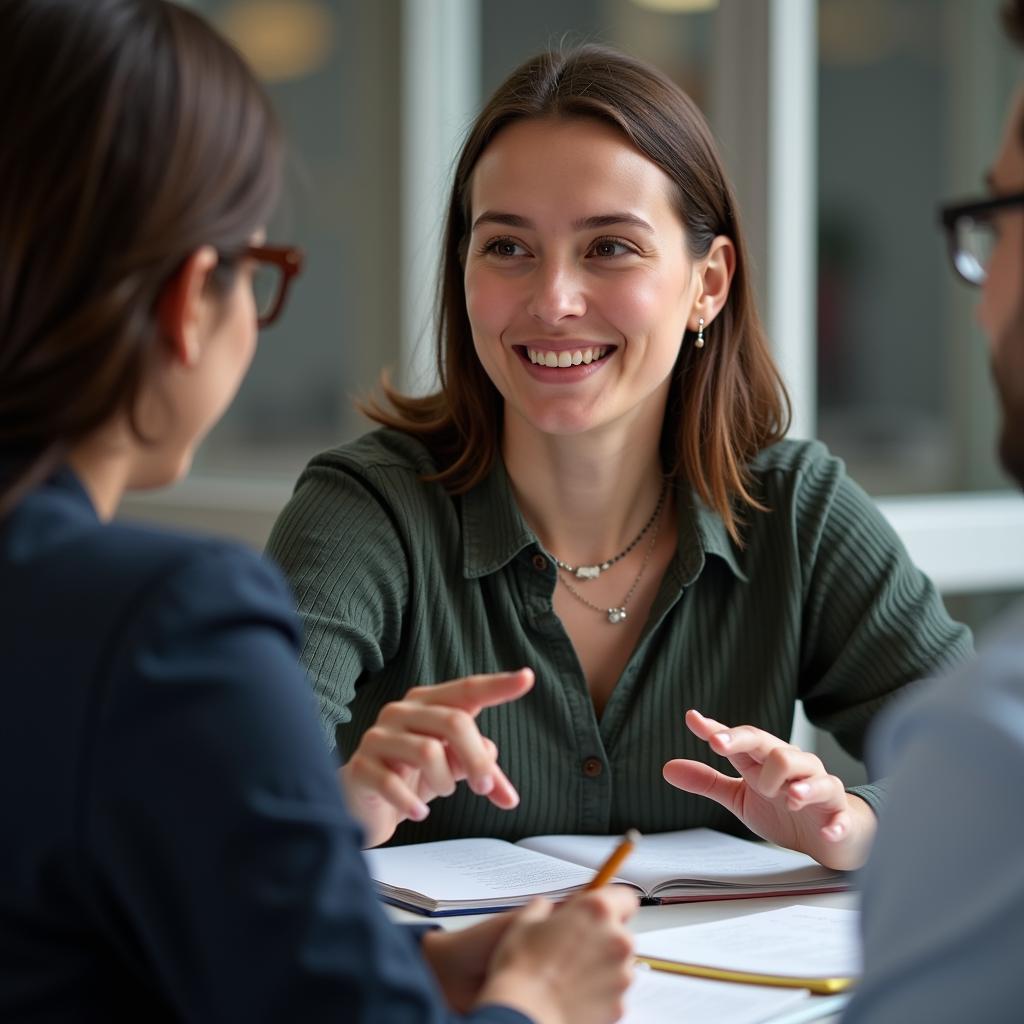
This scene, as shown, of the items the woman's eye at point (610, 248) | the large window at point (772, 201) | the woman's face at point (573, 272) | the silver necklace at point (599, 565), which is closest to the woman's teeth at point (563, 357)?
the woman's face at point (573, 272)

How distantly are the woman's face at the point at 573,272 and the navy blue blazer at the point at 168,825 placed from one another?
106 centimetres

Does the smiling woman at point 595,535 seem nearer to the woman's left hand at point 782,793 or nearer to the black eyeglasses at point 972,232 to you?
the woman's left hand at point 782,793

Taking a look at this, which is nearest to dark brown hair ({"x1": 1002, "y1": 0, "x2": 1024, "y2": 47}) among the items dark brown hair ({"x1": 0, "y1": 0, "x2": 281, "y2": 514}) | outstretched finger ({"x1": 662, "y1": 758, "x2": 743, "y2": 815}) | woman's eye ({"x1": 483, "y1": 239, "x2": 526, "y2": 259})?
dark brown hair ({"x1": 0, "y1": 0, "x2": 281, "y2": 514})

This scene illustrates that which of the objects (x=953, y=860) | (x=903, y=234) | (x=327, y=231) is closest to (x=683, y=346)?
(x=953, y=860)

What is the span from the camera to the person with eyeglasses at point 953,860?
2.48ft

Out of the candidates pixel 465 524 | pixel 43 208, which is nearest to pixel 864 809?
pixel 465 524

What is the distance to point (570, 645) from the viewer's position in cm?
184

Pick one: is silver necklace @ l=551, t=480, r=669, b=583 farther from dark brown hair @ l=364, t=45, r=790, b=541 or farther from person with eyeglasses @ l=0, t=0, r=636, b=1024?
person with eyeglasses @ l=0, t=0, r=636, b=1024

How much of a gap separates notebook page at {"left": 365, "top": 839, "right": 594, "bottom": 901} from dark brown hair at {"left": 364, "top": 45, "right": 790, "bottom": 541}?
0.51 m

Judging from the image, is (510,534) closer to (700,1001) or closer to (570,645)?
(570,645)

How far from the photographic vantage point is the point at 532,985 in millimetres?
960

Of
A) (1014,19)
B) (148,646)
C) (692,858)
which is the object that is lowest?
(692,858)

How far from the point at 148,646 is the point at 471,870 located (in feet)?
2.61

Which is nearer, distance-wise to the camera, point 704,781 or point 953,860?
point 953,860
